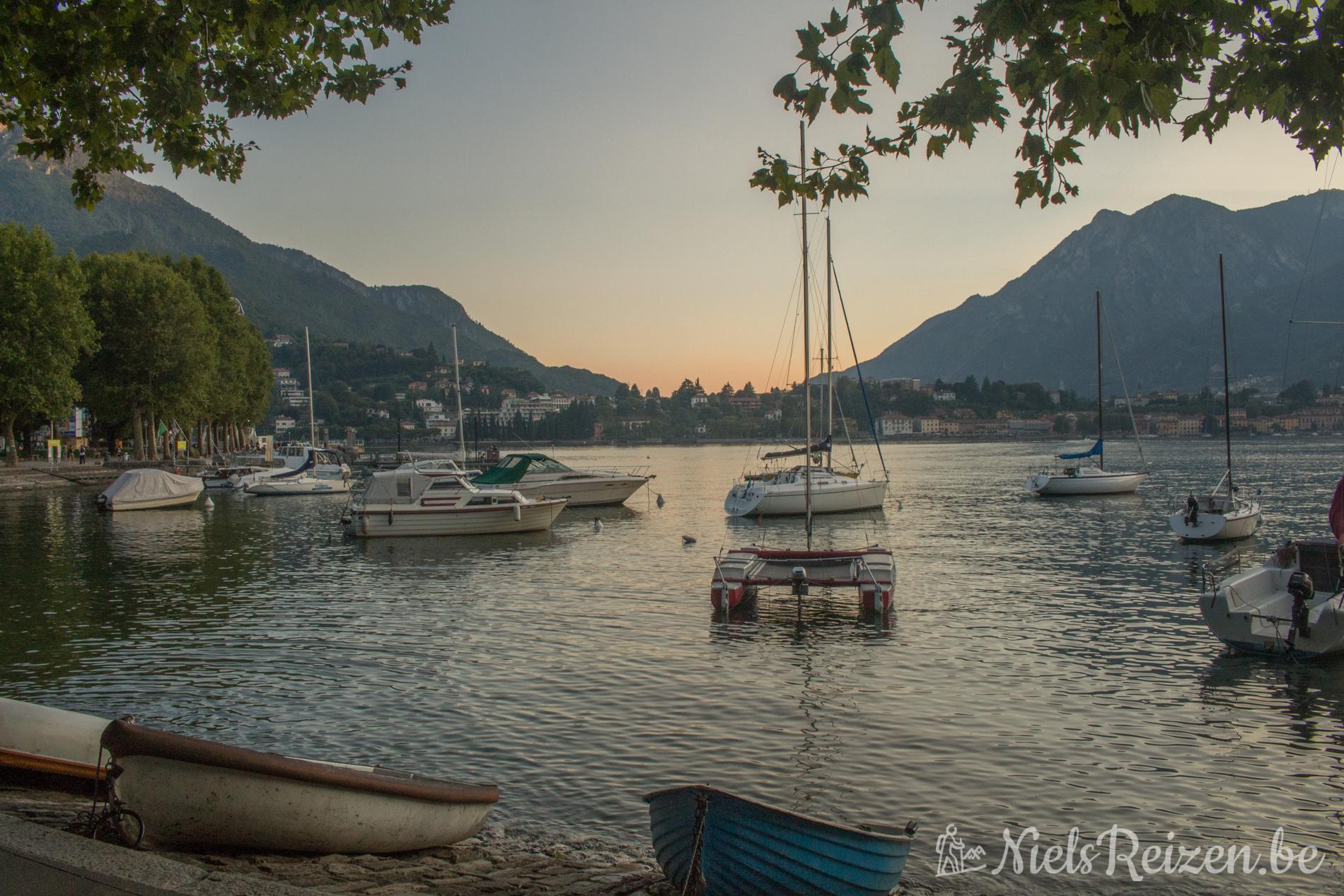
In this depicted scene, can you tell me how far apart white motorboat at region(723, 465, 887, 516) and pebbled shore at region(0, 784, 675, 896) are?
37580mm

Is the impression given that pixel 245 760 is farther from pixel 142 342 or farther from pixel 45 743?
pixel 142 342

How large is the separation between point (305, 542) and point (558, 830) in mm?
30022

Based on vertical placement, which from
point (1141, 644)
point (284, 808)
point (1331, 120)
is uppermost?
point (1331, 120)

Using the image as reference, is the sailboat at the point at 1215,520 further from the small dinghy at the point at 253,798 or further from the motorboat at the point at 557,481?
the small dinghy at the point at 253,798

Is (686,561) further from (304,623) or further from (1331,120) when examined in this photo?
(1331,120)

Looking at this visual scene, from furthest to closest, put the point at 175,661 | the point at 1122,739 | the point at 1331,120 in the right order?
the point at 175,661
the point at 1122,739
the point at 1331,120

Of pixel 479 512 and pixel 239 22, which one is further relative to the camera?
pixel 479 512

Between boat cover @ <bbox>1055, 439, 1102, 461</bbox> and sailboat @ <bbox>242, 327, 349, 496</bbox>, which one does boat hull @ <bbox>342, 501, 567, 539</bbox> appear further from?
boat cover @ <bbox>1055, 439, 1102, 461</bbox>

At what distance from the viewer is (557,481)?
5178 centimetres

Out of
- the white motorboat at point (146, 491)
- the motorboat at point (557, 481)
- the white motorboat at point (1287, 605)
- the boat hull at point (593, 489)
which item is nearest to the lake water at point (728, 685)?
the white motorboat at point (1287, 605)

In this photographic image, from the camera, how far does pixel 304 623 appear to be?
807 inches

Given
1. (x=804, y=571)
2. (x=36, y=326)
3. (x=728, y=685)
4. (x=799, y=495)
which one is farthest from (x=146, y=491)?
(x=728, y=685)

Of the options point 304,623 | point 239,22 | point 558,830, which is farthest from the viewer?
point 304,623

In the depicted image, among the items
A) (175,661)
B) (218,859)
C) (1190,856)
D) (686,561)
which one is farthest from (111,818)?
(686,561)
